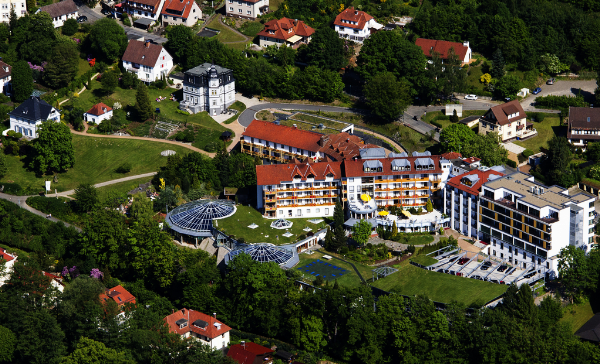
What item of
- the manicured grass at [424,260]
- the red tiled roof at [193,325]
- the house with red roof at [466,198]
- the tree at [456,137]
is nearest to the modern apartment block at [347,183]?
the house with red roof at [466,198]

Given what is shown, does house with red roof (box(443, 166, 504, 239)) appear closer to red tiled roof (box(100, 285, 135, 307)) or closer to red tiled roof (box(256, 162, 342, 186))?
red tiled roof (box(256, 162, 342, 186))

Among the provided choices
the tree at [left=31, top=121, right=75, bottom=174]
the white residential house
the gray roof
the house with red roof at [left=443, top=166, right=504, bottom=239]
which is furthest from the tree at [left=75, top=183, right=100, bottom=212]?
the house with red roof at [left=443, top=166, right=504, bottom=239]

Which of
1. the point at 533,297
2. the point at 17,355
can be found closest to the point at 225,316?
the point at 17,355

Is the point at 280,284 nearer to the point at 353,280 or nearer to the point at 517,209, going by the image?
the point at 353,280

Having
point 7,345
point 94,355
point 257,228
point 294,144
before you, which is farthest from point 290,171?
point 7,345

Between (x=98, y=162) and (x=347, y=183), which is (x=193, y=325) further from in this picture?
(x=98, y=162)

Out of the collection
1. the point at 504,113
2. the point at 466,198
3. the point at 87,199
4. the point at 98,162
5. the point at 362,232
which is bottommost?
the point at 362,232

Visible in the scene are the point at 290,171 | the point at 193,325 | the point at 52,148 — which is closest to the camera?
the point at 193,325
